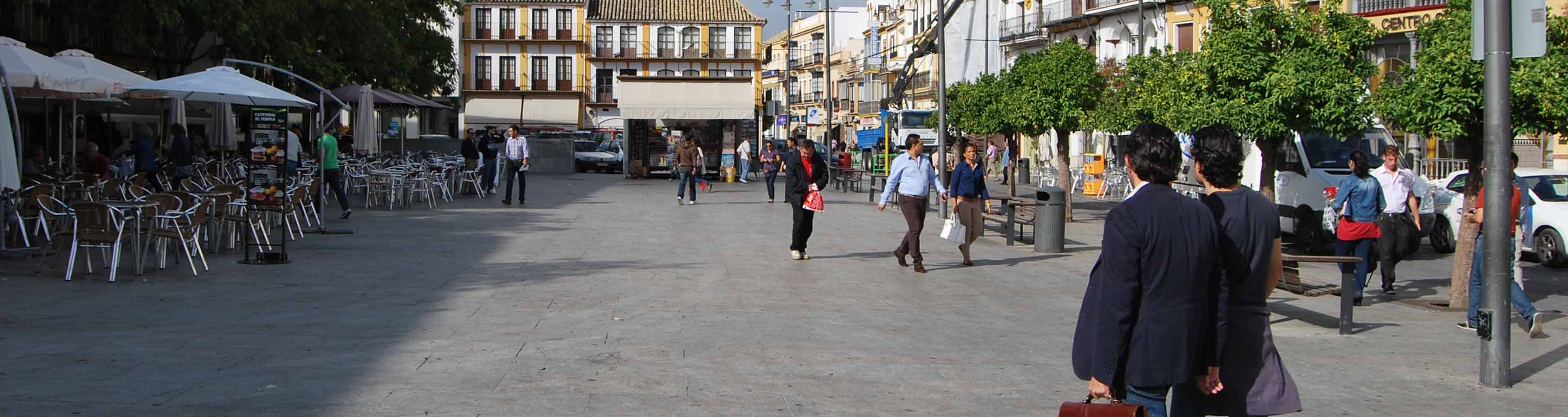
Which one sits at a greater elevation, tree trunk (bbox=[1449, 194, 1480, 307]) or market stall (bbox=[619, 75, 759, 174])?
market stall (bbox=[619, 75, 759, 174])

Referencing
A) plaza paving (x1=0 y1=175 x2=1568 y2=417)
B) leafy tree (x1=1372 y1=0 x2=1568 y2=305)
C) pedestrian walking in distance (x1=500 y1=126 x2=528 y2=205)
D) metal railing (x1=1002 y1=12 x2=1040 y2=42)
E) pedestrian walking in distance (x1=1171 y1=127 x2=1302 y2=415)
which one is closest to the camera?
pedestrian walking in distance (x1=1171 y1=127 x2=1302 y2=415)

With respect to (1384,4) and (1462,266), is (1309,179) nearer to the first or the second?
(1462,266)

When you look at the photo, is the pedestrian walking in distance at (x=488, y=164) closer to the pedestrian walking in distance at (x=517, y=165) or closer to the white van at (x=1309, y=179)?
the pedestrian walking in distance at (x=517, y=165)

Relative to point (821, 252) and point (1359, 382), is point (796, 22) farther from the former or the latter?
point (1359, 382)

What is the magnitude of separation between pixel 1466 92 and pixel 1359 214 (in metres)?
1.77

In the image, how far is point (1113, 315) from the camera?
425 centimetres

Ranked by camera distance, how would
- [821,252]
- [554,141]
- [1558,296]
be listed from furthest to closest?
1. [554,141]
2. [821,252]
3. [1558,296]

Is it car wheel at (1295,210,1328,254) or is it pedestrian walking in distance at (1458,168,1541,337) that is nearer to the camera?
pedestrian walking in distance at (1458,168,1541,337)

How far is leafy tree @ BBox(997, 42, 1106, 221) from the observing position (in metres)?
22.0

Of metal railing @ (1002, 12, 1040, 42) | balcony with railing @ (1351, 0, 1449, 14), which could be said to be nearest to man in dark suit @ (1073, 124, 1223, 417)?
balcony with railing @ (1351, 0, 1449, 14)

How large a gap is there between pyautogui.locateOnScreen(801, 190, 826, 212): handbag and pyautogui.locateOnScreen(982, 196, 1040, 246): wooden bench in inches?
134

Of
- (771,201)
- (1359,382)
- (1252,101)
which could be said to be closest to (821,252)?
(1252,101)

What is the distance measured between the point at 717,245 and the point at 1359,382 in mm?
9518

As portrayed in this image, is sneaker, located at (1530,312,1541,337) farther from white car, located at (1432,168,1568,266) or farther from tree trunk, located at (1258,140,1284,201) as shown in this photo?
white car, located at (1432,168,1568,266)
